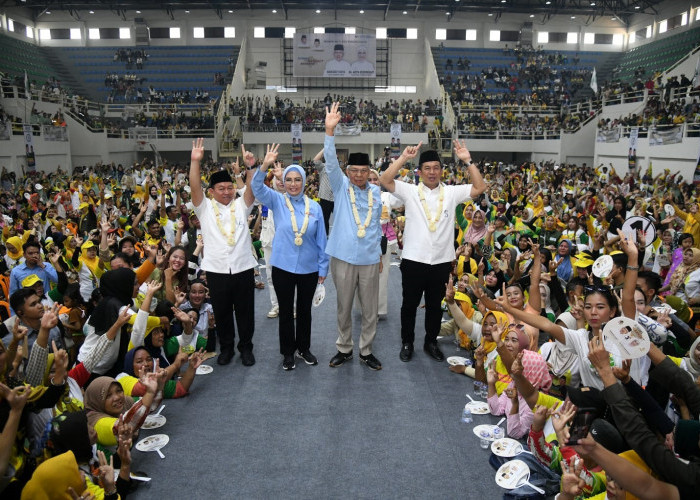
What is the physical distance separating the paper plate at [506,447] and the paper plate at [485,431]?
0.34 feet

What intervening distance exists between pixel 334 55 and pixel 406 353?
28.6 m

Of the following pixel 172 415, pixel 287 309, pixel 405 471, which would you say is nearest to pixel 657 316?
pixel 405 471

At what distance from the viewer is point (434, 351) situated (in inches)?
199

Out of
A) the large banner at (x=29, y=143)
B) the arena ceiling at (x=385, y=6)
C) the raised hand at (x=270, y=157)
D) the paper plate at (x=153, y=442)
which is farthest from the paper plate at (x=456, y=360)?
the arena ceiling at (x=385, y=6)

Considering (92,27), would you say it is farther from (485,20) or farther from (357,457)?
(357,457)

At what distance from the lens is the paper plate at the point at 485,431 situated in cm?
361

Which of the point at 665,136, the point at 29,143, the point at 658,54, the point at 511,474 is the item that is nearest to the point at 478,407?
the point at 511,474

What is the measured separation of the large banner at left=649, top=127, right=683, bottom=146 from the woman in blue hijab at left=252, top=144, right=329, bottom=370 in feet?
48.8

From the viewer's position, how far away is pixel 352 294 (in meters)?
4.66

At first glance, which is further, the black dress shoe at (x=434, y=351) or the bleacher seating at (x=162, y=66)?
the bleacher seating at (x=162, y=66)

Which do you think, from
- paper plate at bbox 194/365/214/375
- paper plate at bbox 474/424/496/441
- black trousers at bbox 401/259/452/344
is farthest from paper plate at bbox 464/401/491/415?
paper plate at bbox 194/365/214/375

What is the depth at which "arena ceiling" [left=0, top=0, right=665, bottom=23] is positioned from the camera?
29.3 meters

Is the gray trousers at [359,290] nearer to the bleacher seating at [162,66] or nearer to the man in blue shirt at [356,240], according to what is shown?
the man in blue shirt at [356,240]

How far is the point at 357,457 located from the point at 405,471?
0.34 metres
